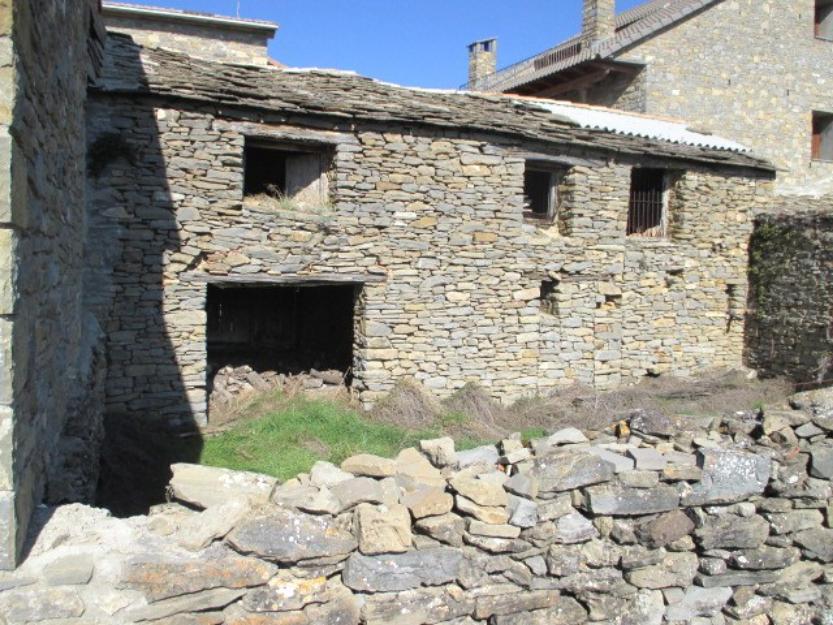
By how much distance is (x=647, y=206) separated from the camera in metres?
12.1

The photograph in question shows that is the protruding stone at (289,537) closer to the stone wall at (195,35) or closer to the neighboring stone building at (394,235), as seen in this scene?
the neighboring stone building at (394,235)

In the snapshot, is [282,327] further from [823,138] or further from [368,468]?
[823,138]

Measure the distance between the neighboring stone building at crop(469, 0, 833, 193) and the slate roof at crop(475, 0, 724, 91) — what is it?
0.03 meters

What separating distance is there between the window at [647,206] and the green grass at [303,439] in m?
5.16

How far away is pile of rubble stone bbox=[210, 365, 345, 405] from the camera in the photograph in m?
9.97

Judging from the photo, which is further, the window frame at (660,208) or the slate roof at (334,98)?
the window frame at (660,208)

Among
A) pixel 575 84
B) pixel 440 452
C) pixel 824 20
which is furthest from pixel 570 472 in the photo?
pixel 824 20

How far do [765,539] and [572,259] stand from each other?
7.01m

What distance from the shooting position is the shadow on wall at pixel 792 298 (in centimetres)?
1161

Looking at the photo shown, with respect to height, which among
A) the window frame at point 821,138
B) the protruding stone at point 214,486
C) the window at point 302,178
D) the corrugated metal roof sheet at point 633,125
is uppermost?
the window frame at point 821,138

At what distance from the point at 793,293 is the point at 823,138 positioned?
863 cm

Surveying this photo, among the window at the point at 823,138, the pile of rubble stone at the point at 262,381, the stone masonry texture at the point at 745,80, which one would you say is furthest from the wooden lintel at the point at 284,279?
the window at the point at 823,138

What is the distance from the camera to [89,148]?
7.87m

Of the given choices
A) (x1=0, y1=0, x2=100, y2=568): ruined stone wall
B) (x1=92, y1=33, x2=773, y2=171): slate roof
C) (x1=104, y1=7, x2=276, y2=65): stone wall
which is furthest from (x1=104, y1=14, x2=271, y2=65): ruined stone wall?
(x1=0, y1=0, x2=100, y2=568): ruined stone wall
